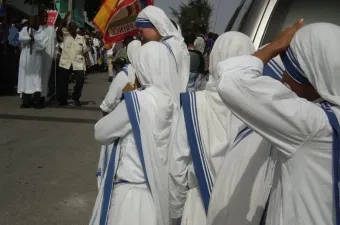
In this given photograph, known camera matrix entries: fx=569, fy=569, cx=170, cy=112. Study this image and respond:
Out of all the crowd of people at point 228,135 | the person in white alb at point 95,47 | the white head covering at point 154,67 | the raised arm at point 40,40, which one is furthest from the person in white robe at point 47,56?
the person in white alb at point 95,47

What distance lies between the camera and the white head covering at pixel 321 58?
184 cm

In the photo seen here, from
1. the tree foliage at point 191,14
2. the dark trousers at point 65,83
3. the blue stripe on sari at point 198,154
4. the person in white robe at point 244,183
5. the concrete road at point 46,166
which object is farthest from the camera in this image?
the dark trousers at point 65,83

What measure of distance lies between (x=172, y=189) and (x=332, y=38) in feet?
4.45

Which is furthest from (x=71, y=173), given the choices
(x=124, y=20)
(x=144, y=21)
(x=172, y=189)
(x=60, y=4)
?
(x=60, y=4)

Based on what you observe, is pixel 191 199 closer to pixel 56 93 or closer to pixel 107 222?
pixel 107 222

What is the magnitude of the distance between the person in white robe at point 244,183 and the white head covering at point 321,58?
37cm

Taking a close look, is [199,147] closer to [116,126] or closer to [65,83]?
[116,126]

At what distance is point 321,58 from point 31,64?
10.2 m

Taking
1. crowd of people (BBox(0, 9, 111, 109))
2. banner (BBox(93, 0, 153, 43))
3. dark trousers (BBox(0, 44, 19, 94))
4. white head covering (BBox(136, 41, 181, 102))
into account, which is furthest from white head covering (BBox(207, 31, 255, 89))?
dark trousers (BBox(0, 44, 19, 94))

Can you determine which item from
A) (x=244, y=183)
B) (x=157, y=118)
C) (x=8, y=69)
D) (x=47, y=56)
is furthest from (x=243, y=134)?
(x=8, y=69)

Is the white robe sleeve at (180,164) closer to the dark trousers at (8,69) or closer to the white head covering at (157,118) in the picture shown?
the white head covering at (157,118)

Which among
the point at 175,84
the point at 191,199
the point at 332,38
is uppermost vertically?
the point at 332,38

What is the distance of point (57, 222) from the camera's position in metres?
5.05

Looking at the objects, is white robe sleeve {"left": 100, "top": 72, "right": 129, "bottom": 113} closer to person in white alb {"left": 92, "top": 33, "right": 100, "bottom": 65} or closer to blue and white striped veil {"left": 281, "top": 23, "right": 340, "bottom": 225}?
blue and white striped veil {"left": 281, "top": 23, "right": 340, "bottom": 225}
